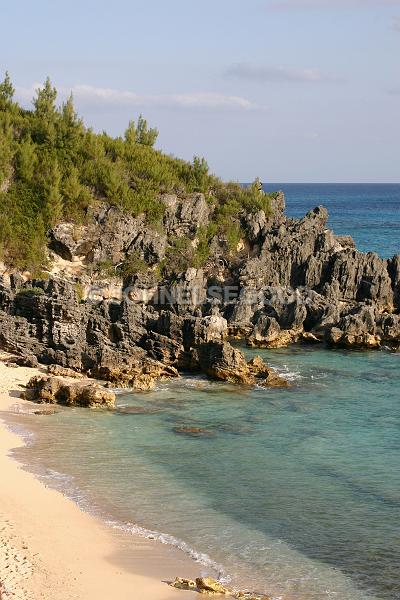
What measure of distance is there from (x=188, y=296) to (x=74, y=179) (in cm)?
1125

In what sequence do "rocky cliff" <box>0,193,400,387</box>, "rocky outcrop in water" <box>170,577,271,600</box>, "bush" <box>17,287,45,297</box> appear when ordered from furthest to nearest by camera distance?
"bush" <box>17,287,45,297</box>
"rocky cliff" <box>0,193,400,387</box>
"rocky outcrop in water" <box>170,577,271,600</box>

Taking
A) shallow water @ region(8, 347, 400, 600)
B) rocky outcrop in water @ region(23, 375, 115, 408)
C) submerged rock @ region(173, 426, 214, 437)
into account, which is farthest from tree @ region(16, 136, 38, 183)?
submerged rock @ region(173, 426, 214, 437)

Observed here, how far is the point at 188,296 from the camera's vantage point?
38938 mm

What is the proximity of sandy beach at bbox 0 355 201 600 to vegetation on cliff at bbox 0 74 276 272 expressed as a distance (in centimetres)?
→ 2420

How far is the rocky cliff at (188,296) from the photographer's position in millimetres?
31016

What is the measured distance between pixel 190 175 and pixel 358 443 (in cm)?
3071

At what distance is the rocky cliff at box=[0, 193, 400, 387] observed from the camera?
31.0 meters

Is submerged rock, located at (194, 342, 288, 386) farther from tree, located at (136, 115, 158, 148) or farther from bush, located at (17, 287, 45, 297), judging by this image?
tree, located at (136, 115, 158, 148)

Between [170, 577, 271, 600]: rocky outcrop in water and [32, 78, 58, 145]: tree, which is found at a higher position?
[32, 78, 58, 145]: tree

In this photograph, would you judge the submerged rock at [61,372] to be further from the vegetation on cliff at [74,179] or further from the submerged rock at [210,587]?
the submerged rock at [210,587]

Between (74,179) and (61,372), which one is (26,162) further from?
(61,372)

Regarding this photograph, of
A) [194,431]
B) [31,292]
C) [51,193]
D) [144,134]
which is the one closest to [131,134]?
[144,134]

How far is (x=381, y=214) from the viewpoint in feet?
429

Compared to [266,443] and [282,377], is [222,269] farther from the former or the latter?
[266,443]
